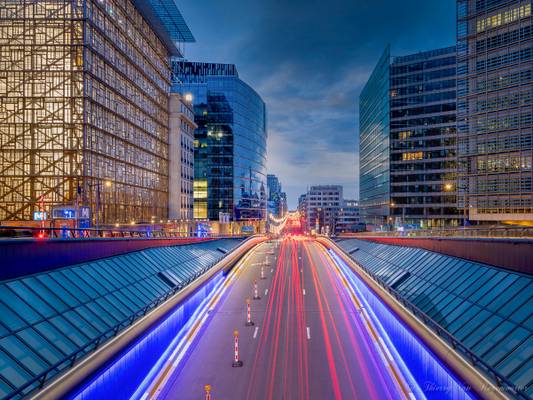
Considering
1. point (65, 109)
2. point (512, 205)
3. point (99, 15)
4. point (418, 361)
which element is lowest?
point (418, 361)

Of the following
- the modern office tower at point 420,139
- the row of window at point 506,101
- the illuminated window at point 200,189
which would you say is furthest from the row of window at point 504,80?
the illuminated window at point 200,189

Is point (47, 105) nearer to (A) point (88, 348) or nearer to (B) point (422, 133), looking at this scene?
(A) point (88, 348)

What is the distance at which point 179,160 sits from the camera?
287 feet

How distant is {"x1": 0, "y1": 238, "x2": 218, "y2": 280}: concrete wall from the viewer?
13.4m

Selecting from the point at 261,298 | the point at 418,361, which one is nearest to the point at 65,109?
the point at 261,298

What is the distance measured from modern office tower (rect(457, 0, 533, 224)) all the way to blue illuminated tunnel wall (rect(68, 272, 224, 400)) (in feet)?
196

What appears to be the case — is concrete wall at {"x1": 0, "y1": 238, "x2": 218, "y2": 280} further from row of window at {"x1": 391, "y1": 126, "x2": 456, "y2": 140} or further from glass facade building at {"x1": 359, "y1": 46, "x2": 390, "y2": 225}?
row of window at {"x1": 391, "y1": 126, "x2": 456, "y2": 140}

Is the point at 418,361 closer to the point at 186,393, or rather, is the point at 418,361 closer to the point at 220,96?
the point at 186,393

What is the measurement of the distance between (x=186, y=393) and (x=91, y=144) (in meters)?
47.0

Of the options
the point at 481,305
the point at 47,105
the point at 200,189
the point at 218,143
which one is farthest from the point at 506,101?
the point at 200,189

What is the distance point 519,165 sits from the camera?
5856 cm

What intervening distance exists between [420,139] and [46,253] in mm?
103114

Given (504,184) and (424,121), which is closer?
(504,184)

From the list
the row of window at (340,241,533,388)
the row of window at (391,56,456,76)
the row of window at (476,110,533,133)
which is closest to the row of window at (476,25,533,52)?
the row of window at (476,110,533,133)
